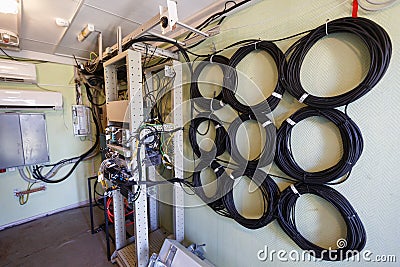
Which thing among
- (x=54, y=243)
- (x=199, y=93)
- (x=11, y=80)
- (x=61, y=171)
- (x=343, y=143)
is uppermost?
(x=11, y=80)

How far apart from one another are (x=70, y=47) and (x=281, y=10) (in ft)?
8.35

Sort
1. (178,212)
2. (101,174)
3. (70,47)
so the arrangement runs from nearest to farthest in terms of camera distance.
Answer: (101,174), (178,212), (70,47)

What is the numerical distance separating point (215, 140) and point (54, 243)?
7.85 feet

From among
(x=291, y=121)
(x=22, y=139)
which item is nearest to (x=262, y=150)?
(x=291, y=121)

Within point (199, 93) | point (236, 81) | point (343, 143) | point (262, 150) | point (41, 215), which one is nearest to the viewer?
point (343, 143)

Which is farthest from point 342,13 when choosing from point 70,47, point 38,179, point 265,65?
point 38,179

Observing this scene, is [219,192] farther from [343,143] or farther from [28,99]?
[28,99]

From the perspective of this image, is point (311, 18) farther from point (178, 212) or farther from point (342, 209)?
point (178, 212)

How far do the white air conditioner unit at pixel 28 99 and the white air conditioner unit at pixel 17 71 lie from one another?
0.54 feet

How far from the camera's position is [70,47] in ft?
7.83

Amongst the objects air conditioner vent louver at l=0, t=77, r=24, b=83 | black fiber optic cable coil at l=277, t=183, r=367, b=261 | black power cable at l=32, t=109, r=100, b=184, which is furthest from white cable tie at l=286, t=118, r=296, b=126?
air conditioner vent louver at l=0, t=77, r=24, b=83

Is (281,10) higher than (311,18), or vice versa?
(281,10)

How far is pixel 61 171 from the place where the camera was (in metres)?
2.92

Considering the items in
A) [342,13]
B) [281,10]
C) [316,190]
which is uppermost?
[281,10]
